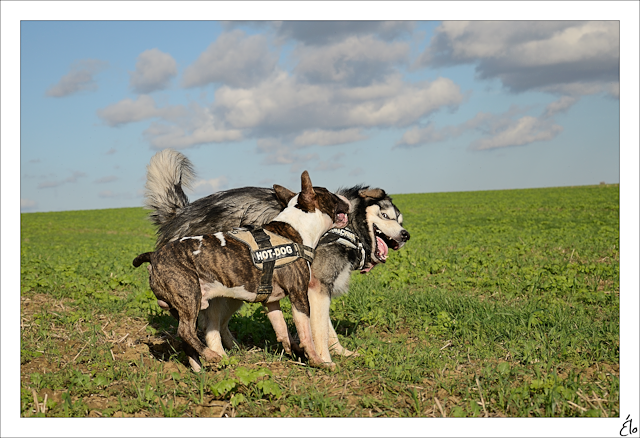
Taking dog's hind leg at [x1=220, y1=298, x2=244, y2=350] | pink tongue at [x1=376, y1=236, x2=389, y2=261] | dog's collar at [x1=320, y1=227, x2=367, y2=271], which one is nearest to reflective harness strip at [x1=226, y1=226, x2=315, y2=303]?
dog's collar at [x1=320, y1=227, x2=367, y2=271]

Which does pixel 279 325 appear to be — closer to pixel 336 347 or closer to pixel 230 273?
pixel 230 273

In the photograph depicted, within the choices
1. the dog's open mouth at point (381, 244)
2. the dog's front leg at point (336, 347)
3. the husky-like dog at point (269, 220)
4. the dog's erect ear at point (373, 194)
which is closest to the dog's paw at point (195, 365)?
the husky-like dog at point (269, 220)

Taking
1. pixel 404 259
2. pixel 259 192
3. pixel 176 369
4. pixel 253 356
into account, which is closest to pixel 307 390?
pixel 253 356

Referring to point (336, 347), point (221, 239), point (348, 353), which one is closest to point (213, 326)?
point (221, 239)

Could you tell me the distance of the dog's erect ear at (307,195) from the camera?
4977 mm

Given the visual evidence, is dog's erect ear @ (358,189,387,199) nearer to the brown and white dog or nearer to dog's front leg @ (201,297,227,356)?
the brown and white dog

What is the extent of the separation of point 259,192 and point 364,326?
249 cm

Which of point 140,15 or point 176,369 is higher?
point 140,15

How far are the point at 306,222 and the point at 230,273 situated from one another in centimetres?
93

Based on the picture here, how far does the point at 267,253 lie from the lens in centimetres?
489

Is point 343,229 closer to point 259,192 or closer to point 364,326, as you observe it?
point 259,192

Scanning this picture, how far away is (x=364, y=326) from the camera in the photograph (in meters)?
7.15

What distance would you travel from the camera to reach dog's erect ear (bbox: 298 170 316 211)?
16.3ft

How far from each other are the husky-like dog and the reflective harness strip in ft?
3.02
